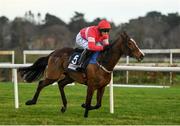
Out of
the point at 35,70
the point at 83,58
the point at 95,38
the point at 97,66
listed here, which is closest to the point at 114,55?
the point at 97,66

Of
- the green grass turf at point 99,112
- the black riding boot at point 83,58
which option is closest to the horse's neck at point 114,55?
the black riding boot at point 83,58

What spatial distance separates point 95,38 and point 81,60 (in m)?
0.48

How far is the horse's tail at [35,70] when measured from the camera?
34.6ft

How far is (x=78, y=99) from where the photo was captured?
12.9m

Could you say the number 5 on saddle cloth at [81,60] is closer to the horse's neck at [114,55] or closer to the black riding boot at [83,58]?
the black riding boot at [83,58]

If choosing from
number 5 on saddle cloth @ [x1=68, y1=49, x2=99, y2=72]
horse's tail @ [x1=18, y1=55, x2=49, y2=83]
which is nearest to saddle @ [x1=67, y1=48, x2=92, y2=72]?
number 5 on saddle cloth @ [x1=68, y1=49, x2=99, y2=72]

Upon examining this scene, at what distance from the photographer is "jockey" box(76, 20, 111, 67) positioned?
9.09 meters

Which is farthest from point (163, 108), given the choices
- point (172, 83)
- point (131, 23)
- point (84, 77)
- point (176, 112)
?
Answer: point (131, 23)

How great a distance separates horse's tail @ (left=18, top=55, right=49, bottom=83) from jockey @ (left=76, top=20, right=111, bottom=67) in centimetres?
132

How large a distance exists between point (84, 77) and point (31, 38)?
203ft

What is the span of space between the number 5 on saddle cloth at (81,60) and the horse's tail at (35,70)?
1.18 metres

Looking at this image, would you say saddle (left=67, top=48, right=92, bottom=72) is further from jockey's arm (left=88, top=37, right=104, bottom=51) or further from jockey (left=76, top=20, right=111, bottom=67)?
jockey's arm (left=88, top=37, right=104, bottom=51)

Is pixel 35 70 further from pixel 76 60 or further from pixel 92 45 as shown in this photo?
pixel 92 45

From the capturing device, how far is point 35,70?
34.9 feet
